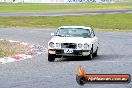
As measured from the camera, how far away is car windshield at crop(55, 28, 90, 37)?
19.4 metres

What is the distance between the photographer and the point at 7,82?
11.7 m

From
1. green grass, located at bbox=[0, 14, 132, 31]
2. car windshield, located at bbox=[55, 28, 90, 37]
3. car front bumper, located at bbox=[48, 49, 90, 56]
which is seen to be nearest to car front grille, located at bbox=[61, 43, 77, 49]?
car front bumper, located at bbox=[48, 49, 90, 56]

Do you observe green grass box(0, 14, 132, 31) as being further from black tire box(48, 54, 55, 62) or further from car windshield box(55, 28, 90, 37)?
black tire box(48, 54, 55, 62)

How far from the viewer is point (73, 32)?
64.8 feet

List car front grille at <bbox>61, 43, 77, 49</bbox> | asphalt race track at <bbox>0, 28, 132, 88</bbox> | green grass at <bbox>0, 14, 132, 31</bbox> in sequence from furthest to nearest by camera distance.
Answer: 1. green grass at <bbox>0, 14, 132, 31</bbox>
2. car front grille at <bbox>61, 43, 77, 49</bbox>
3. asphalt race track at <bbox>0, 28, 132, 88</bbox>

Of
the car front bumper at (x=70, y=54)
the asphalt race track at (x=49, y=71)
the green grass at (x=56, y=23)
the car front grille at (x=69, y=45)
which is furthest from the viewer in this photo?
the green grass at (x=56, y=23)

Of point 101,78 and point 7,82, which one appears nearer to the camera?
point 101,78

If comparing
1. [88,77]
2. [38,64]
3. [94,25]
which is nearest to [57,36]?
[38,64]

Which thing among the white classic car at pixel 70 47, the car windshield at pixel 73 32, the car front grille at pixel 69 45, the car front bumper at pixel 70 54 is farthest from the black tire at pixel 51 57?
the car windshield at pixel 73 32

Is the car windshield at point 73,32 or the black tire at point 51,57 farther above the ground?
the car windshield at point 73,32

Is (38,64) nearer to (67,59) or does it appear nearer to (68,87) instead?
(67,59)

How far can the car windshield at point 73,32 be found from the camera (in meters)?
19.4

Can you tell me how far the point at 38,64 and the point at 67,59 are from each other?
2.36m

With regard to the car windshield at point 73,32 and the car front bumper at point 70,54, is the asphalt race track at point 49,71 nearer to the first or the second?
the car front bumper at point 70,54
